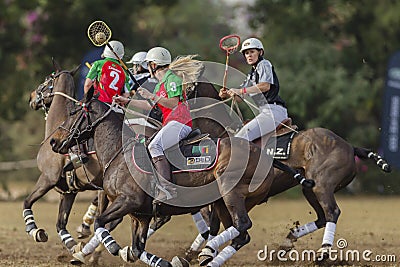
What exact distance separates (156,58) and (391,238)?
6.30 m

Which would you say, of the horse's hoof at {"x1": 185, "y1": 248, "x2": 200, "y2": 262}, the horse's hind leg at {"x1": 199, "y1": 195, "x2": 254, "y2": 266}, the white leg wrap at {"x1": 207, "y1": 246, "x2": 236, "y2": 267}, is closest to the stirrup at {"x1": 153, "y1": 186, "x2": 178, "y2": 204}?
the horse's hind leg at {"x1": 199, "y1": 195, "x2": 254, "y2": 266}

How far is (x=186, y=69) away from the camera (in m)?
10.7

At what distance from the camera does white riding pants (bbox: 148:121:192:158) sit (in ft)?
33.9

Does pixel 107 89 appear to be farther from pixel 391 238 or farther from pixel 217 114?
pixel 391 238

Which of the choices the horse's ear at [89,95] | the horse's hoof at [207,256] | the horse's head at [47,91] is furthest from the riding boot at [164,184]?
the horse's head at [47,91]

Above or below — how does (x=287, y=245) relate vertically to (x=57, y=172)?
below

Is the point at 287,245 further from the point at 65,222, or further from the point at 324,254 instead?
the point at 65,222

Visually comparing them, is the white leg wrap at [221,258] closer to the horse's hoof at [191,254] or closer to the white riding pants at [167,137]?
the white riding pants at [167,137]

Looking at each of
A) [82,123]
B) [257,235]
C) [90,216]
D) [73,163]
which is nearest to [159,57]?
[82,123]

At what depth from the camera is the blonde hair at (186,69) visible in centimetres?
1062

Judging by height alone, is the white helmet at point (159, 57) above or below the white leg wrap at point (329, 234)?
above

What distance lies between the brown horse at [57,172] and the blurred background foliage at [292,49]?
11.2 metres

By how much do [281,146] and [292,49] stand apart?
16.1 metres

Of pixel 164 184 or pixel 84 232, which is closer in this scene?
pixel 164 184
